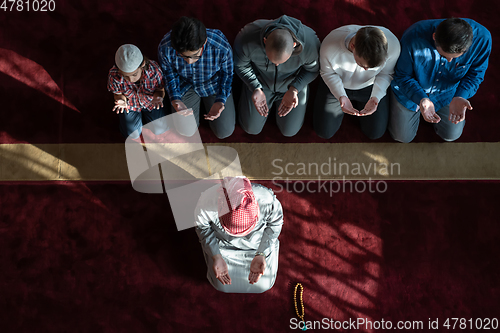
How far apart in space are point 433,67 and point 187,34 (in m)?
1.47

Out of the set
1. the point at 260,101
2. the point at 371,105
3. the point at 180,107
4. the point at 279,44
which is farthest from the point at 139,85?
the point at 371,105

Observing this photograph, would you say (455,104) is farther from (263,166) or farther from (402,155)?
(263,166)

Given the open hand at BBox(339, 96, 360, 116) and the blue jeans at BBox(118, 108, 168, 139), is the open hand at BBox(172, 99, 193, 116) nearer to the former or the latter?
the blue jeans at BBox(118, 108, 168, 139)

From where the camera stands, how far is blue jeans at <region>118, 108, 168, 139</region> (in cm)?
257

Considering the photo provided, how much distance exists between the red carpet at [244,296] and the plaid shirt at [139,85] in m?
0.71

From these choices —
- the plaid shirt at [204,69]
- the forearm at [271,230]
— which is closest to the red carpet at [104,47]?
the plaid shirt at [204,69]

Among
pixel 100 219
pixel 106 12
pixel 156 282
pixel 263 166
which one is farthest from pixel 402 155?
pixel 106 12

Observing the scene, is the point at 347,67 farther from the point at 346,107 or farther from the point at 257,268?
the point at 257,268

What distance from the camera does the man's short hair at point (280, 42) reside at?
192 centimetres

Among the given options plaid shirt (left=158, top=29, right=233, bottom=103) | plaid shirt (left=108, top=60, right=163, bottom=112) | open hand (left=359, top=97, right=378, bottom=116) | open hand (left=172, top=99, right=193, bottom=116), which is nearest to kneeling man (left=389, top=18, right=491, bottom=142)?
open hand (left=359, top=97, right=378, bottom=116)

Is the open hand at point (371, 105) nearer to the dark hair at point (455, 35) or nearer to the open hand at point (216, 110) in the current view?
the dark hair at point (455, 35)

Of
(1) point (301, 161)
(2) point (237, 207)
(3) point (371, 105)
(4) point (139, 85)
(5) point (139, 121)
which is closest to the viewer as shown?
(2) point (237, 207)

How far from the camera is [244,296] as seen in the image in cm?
266

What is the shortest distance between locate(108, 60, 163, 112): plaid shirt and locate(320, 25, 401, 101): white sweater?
39.9 inches
